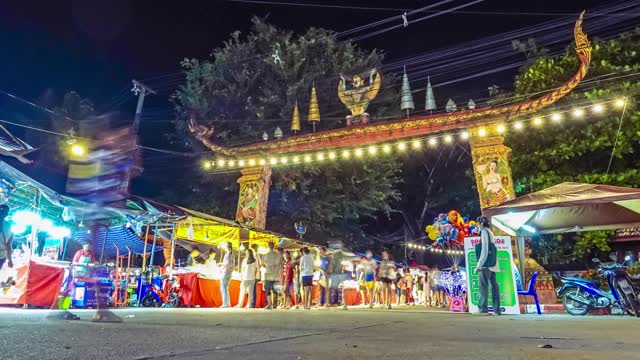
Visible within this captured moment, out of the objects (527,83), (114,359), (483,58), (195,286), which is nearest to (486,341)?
(114,359)

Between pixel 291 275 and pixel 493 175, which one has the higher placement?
pixel 493 175

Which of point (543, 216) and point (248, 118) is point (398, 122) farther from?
point (248, 118)

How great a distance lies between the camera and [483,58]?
13891mm

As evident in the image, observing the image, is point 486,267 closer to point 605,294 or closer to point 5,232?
point 605,294

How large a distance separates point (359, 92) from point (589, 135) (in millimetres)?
6861

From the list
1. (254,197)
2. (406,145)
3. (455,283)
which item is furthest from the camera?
(254,197)

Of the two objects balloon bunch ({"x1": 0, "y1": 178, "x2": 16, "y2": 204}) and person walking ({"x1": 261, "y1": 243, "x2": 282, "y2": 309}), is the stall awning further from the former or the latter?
balloon bunch ({"x1": 0, "y1": 178, "x2": 16, "y2": 204})

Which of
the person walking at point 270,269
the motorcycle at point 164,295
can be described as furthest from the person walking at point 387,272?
the motorcycle at point 164,295

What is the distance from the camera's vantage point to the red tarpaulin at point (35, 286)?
9.08 metres

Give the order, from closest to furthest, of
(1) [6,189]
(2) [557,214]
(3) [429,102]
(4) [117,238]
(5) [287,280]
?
1. (1) [6,189]
2. (2) [557,214]
3. (5) [287,280]
4. (3) [429,102]
5. (4) [117,238]

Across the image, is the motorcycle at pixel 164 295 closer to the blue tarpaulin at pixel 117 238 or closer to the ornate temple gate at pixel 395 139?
the blue tarpaulin at pixel 117 238

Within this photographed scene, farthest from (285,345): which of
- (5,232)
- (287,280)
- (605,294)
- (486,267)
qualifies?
(287,280)

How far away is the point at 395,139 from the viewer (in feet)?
46.2

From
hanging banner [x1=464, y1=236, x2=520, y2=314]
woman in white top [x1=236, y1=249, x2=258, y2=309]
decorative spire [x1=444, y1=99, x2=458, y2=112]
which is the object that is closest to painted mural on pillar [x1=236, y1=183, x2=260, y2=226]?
woman in white top [x1=236, y1=249, x2=258, y2=309]
